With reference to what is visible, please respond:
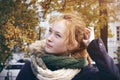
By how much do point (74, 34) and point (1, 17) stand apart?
1434 cm

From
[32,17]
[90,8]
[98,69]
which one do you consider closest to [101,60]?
[98,69]

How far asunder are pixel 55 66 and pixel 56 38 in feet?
0.61

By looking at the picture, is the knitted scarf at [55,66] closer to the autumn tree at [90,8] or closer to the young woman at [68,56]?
the young woman at [68,56]

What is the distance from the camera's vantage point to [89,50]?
3.11m

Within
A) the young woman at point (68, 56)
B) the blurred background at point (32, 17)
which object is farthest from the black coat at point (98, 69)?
the blurred background at point (32, 17)

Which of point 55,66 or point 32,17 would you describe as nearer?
point 55,66

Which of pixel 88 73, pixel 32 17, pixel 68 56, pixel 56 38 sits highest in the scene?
pixel 56 38

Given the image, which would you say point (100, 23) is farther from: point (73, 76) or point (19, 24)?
point (73, 76)

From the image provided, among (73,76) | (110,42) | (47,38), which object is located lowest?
(110,42)

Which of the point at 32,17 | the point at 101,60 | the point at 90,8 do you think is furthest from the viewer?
the point at 32,17

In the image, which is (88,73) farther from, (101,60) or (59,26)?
(59,26)

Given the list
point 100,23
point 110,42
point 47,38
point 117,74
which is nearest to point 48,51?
point 47,38

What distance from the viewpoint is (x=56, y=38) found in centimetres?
313

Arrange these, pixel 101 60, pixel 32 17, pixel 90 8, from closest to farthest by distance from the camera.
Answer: pixel 101 60 → pixel 90 8 → pixel 32 17
